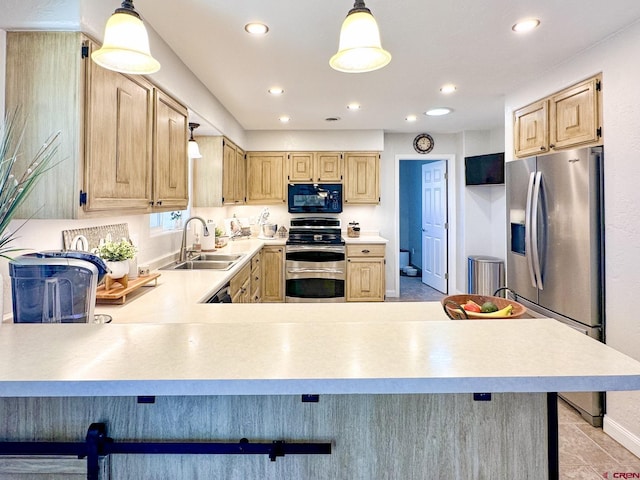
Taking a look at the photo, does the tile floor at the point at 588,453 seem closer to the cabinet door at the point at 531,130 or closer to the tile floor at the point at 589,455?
the tile floor at the point at 589,455

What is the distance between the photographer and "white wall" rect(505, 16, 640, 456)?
2.16 meters

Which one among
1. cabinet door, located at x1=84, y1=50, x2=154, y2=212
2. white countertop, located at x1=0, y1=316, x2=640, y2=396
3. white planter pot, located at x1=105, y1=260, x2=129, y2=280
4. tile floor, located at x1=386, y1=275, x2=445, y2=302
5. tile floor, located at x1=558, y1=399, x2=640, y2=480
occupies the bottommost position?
tile floor, located at x1=558, y1=399, x2=640, y2=480

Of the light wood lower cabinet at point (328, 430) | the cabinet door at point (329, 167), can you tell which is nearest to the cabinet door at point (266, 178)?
the cabinet door at point (329, 167)

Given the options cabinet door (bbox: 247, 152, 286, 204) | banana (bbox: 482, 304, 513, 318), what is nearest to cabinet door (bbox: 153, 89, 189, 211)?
banana (bbox: 482, 304, 513, 318)

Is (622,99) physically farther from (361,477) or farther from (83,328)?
(83,328)

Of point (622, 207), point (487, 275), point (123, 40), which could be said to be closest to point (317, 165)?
point (487, 275)

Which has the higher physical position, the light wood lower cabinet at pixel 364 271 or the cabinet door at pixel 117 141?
the cabinet door at pixel 117 141

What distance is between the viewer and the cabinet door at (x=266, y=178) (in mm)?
5219

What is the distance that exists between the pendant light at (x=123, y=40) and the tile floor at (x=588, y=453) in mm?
2736

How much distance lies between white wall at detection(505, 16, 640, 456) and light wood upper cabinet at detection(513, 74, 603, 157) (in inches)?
3.1

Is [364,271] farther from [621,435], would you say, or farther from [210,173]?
[621,435]

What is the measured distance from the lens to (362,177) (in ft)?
17.2

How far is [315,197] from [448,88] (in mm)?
2321

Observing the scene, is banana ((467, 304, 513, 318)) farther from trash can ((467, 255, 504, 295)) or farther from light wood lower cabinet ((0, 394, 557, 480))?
trash can ((467, 255, 504, 295))
